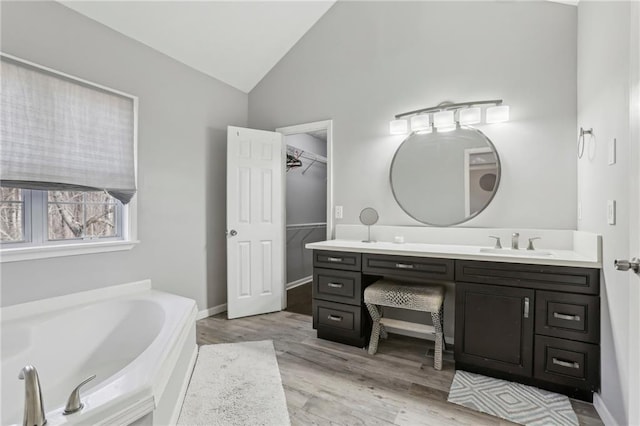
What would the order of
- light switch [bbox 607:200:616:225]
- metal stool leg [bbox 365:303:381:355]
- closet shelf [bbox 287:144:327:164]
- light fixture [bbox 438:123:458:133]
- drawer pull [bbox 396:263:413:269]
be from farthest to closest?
closet shelf [bbox 287:144:327:164], light fixture [bbox 438:123:458:133], metal stool leg [bbox 365:303:381:355], drawer pull [bbox 396:263:413:269], light switch [bbox 607:200:616:225]

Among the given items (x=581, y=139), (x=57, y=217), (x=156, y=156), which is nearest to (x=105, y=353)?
(x=57, y=217)

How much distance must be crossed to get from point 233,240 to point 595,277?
2.91 metres

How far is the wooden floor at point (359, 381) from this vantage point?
1676mm

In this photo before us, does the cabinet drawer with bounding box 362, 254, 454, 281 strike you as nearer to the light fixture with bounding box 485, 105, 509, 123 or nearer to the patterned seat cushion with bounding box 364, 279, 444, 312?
the patterned seat cushion with bounding box 364, 279, 444, 312

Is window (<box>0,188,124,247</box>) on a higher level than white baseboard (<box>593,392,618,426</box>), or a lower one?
higher

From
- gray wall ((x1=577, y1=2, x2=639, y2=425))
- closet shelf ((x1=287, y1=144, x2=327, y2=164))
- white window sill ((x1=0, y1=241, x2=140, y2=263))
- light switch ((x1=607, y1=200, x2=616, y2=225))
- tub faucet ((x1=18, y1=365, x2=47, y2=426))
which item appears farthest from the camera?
closet shelf ((x1=287, y1=144, x2=327, y2=164))

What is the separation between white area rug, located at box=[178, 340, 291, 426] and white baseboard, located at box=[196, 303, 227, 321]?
2.40 ft

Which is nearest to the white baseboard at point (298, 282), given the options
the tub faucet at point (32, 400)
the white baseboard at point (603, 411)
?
the white baseboard at point (603, 411)

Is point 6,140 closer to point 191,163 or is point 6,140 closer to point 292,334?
point 191,163

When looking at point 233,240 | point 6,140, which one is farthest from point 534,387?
point 6,140

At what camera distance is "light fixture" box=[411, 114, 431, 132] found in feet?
8.83

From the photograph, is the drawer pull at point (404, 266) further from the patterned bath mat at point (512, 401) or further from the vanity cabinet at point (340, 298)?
the patterned bath mat at point (512, 401)

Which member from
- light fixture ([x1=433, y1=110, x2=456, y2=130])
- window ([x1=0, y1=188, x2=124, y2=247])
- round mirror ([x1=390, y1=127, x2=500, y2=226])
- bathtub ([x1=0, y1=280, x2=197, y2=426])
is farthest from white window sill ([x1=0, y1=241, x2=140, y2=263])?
light fixture ([x1=433, y1=110, x2=456, y2=130])

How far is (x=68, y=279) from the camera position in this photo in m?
2.17
